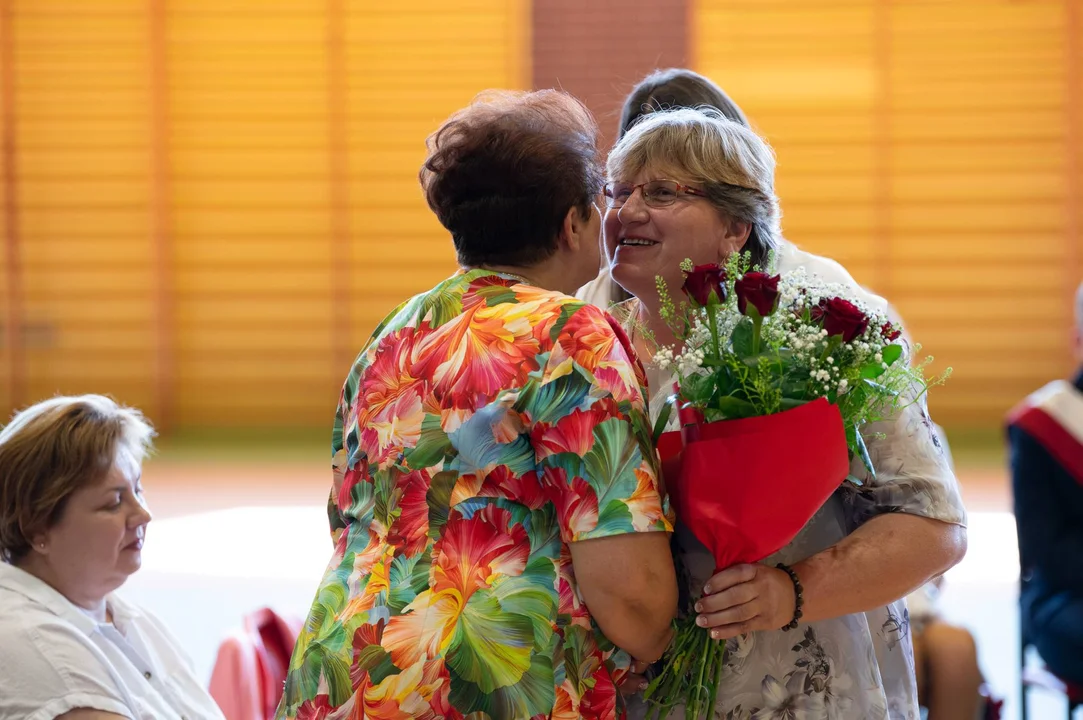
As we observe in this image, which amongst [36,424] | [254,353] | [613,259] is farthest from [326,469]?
[613,259]

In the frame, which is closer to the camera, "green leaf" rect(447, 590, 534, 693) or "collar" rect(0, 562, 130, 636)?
"green leaf" rect(447, 590, 534, 693)

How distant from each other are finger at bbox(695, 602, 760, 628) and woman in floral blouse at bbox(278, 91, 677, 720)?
0.07 metres

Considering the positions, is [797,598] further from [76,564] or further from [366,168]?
[366,168]

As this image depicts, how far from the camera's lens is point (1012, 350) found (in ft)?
27.2

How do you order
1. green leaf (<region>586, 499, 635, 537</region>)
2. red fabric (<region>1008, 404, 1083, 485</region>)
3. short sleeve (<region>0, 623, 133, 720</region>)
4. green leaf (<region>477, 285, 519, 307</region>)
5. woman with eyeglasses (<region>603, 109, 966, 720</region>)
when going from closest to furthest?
green leaf (<region>586, 499, 635, 537</region>) < green leaf (<region>477, 285, 519, 307</region>) < woman with eyeglasses (<region>603, 109, 966, 720</region>) < short sleeve (<region>0, 623, 133, 720</region>) < red fabric (<region>1008, 404, 1083, 485</region>)

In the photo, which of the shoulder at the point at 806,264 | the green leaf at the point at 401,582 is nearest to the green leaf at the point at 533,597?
the green leaf at the point at 401,582

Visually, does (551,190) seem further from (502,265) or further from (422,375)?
(422,375)

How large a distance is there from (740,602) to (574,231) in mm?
580

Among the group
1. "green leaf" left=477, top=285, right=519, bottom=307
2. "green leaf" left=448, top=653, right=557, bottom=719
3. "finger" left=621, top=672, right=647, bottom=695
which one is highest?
"green leaf" left=477, top=285, right=519, bottom=307

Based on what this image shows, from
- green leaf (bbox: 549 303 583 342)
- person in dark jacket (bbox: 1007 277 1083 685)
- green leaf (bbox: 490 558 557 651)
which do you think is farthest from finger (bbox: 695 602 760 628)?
person in dark jacket (bbox: 1007 277 1083 685)

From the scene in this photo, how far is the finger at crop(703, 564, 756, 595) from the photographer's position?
5.64 feet

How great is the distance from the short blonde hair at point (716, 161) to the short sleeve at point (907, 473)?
432 millimetres

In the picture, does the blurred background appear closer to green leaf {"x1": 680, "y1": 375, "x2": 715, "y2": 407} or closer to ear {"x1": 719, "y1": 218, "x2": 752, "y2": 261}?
ear {"x1": 719, "y1": 218, "x2": 752, "y2": 261}

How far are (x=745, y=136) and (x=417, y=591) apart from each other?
997mm
